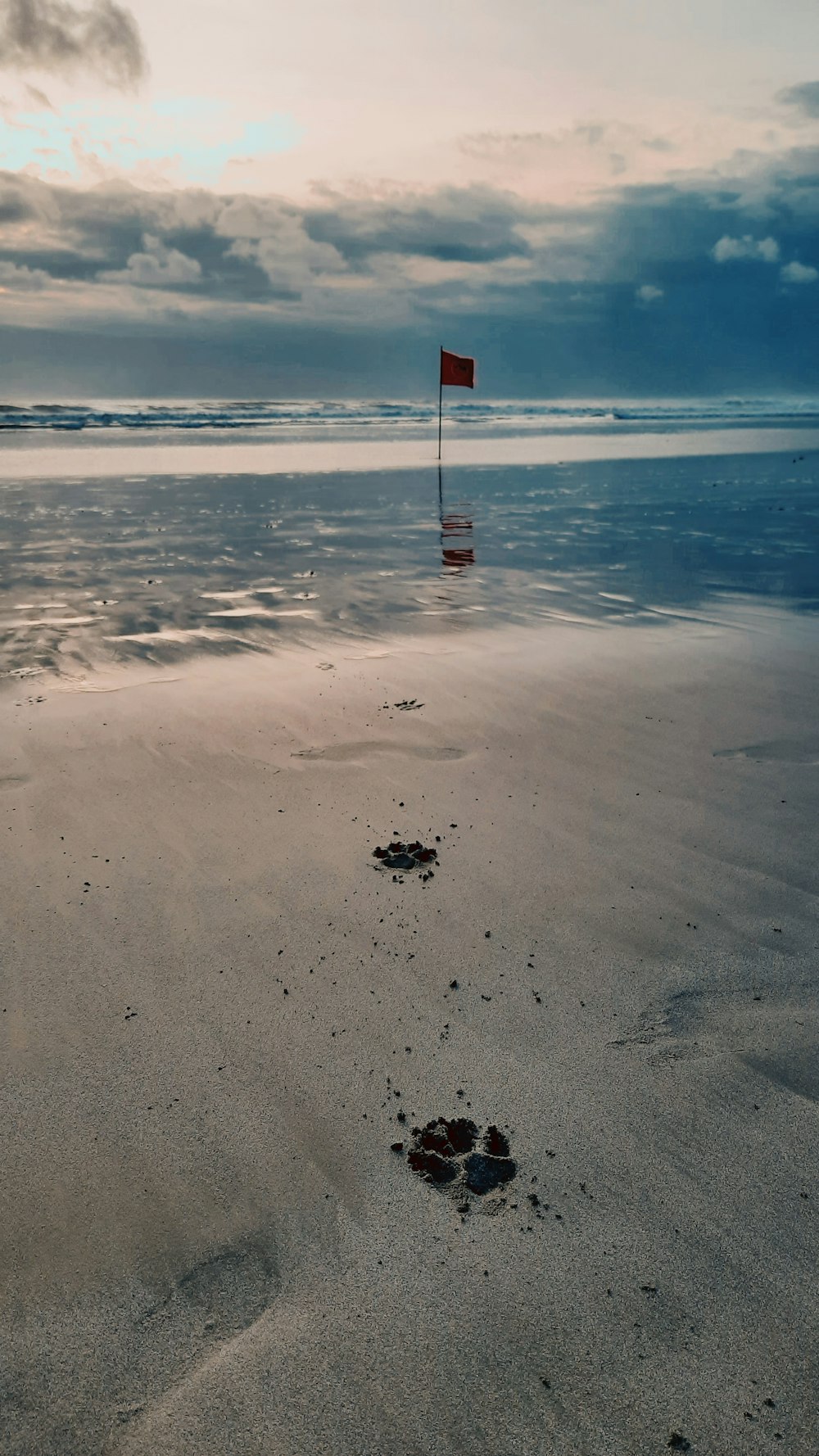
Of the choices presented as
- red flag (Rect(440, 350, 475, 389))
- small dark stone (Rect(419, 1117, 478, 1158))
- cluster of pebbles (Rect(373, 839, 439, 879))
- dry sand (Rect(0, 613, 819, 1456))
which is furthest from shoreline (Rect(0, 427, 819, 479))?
small dark stone (Rect(419, 1117, 478, 1158))

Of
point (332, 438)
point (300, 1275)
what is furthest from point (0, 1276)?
point (332, 438)

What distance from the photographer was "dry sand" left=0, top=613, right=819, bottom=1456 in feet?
6.56

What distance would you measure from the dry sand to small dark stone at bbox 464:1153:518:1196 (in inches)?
2.0

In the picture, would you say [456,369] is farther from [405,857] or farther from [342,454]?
[405,857]

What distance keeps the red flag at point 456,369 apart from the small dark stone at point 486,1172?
23.0 metres

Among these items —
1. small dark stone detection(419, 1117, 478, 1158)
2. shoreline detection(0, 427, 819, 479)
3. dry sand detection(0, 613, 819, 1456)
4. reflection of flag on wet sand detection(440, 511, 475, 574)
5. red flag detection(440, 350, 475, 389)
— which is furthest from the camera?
shoreline detection(0, 427, 819, 479)

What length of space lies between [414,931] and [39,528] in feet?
43.8

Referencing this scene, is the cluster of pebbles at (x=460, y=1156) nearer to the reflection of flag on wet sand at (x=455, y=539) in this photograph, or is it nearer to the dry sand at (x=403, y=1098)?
the dry sand at (x=403, y=1098)

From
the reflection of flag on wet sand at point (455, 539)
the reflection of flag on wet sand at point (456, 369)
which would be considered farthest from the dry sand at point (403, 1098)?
the reflection of flag on wet sand at point (456, 369)

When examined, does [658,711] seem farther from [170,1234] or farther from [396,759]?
[170,1234]

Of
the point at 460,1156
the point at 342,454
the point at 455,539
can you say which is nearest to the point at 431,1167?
the point at 460,1156

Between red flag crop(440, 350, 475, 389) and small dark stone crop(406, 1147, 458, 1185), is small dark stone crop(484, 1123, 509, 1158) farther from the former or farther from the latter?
red flag crop(440, 350, 475, 389)

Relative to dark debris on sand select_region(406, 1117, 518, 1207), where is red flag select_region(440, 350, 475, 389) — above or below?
above

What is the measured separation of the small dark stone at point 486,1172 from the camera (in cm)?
248
